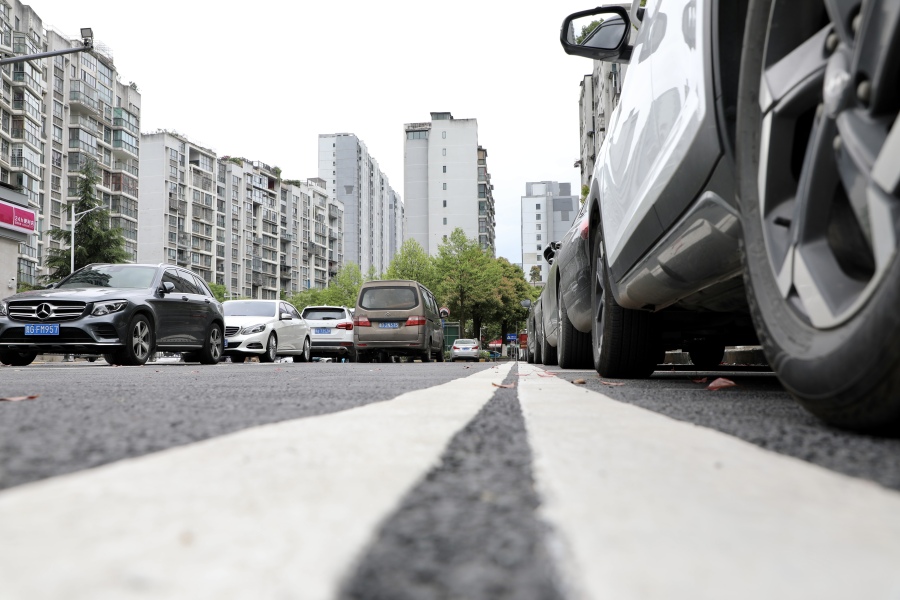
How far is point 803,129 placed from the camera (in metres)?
2.15

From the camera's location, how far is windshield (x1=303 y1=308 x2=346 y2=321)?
21.8 metres

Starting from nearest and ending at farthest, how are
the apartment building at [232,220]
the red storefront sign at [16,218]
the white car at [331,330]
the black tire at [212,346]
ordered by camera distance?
the black tire at [212,346] < the white car at [331,330] < the red storefront sign at [16,218] < the apartment building at [232,220]

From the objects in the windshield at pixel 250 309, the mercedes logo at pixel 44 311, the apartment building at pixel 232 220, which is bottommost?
the mercedes logo at pixel 44 311

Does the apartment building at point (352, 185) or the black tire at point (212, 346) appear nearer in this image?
the black tire at point (212, 346)

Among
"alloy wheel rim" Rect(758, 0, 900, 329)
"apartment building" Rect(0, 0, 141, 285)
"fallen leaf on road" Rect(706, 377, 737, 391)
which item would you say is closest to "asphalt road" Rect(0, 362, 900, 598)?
"alloy wheel rim" Rect(758, 0, 900, 329)

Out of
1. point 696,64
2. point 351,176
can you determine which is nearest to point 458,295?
point 696,64

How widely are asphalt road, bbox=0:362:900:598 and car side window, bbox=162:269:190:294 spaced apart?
9.30 metres

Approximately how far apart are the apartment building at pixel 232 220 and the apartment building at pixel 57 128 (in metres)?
6.20

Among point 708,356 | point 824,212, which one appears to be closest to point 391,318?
point 708,356

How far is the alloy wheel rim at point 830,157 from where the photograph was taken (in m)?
1.62

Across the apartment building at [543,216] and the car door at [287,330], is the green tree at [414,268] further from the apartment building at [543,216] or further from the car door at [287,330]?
the apartment building at [543,216]


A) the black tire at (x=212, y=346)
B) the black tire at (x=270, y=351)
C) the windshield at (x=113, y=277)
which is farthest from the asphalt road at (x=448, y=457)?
the black tire at (x=270, y=351)

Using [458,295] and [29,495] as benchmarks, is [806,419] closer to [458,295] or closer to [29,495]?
[29,495]

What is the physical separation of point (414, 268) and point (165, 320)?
48.5 metres
